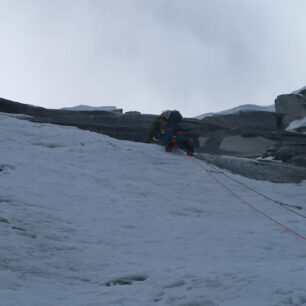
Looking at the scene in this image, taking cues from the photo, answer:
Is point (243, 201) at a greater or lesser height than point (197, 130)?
lesser

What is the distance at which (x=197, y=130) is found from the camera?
1505cm

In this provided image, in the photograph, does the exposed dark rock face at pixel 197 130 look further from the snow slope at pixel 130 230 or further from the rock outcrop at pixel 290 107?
the rock outcrop at pixel 290 107

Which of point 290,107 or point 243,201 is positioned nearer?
point 243,201

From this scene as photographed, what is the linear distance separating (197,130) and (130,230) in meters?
9.02

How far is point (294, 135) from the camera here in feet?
49.3

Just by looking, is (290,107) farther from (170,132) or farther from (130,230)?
(130,230)

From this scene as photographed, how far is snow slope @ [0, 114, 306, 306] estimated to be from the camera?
154 inches

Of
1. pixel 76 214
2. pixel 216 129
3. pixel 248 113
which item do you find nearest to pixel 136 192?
pixel 76 214

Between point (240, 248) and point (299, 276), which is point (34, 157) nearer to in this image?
point (240, 248)

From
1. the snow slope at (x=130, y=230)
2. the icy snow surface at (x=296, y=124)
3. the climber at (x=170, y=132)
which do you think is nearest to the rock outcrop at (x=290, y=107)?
the icy snow surface at (x=296, y=124)

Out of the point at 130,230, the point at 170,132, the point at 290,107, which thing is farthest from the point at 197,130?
the point at 130,230

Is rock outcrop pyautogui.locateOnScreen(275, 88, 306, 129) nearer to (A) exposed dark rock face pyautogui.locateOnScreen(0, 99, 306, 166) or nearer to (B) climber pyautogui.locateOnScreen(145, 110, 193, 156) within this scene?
(A) exposed dark rock face pyautogui.locateOnScreen(0, 99, 306, 166)

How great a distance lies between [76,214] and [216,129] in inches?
373

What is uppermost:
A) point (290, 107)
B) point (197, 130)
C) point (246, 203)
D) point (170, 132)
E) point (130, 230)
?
point (290, 107)
